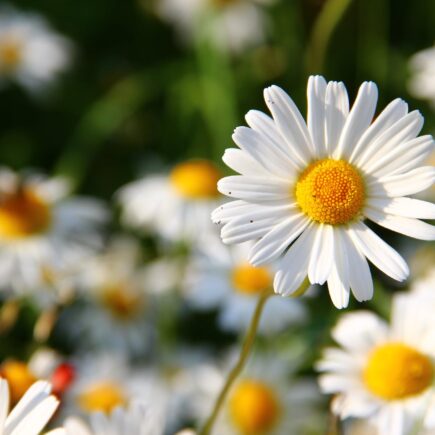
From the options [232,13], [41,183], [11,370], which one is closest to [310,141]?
[11,370]

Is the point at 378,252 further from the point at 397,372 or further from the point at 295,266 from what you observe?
the point at 397,372

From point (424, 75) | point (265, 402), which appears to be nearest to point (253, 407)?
point (265, 402)

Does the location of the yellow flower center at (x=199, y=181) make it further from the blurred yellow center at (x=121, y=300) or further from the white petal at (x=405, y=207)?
the white petal at (x=405, y=207)

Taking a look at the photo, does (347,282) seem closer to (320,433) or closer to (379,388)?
(379,388)

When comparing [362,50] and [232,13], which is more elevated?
[232,13]

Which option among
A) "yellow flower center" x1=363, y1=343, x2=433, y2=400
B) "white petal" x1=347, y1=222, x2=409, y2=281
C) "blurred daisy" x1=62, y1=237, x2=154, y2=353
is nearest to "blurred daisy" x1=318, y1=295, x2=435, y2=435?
"yellow flower center" x1=363, y1=343, x2=433, y2=400

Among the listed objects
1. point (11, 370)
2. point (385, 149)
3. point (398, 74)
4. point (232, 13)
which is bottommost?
point (11, 370)

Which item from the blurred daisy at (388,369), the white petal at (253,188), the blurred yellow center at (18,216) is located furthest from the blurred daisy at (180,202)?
the white petal at (253,188)

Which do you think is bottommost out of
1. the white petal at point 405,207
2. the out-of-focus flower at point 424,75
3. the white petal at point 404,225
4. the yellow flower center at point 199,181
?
the white petal at point 404,225
